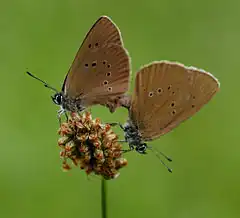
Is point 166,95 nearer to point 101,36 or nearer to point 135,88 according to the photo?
point 135,88

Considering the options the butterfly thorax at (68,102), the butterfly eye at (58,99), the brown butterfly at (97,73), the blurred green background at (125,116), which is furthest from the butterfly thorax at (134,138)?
the blurred green background at (125,116)

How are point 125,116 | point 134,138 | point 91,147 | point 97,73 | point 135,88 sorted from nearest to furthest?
point 91,147
point 135,88
point 134,138
point 97,73
point 125,116

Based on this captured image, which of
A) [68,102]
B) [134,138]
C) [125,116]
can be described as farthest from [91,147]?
[125,116]

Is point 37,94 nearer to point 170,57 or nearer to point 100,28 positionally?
point 170,57

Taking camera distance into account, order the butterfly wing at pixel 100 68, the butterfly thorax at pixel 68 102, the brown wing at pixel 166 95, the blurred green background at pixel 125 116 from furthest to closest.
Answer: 1. the blurred green background at pixel 125 116
2. the butterfly thorax at pixel 68 102
3. the butterfly wing at pixel 100 68
4. the brown wing at pixel 166 95

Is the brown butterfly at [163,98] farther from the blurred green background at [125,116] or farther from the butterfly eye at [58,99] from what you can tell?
the blurred green background at [125,116]
